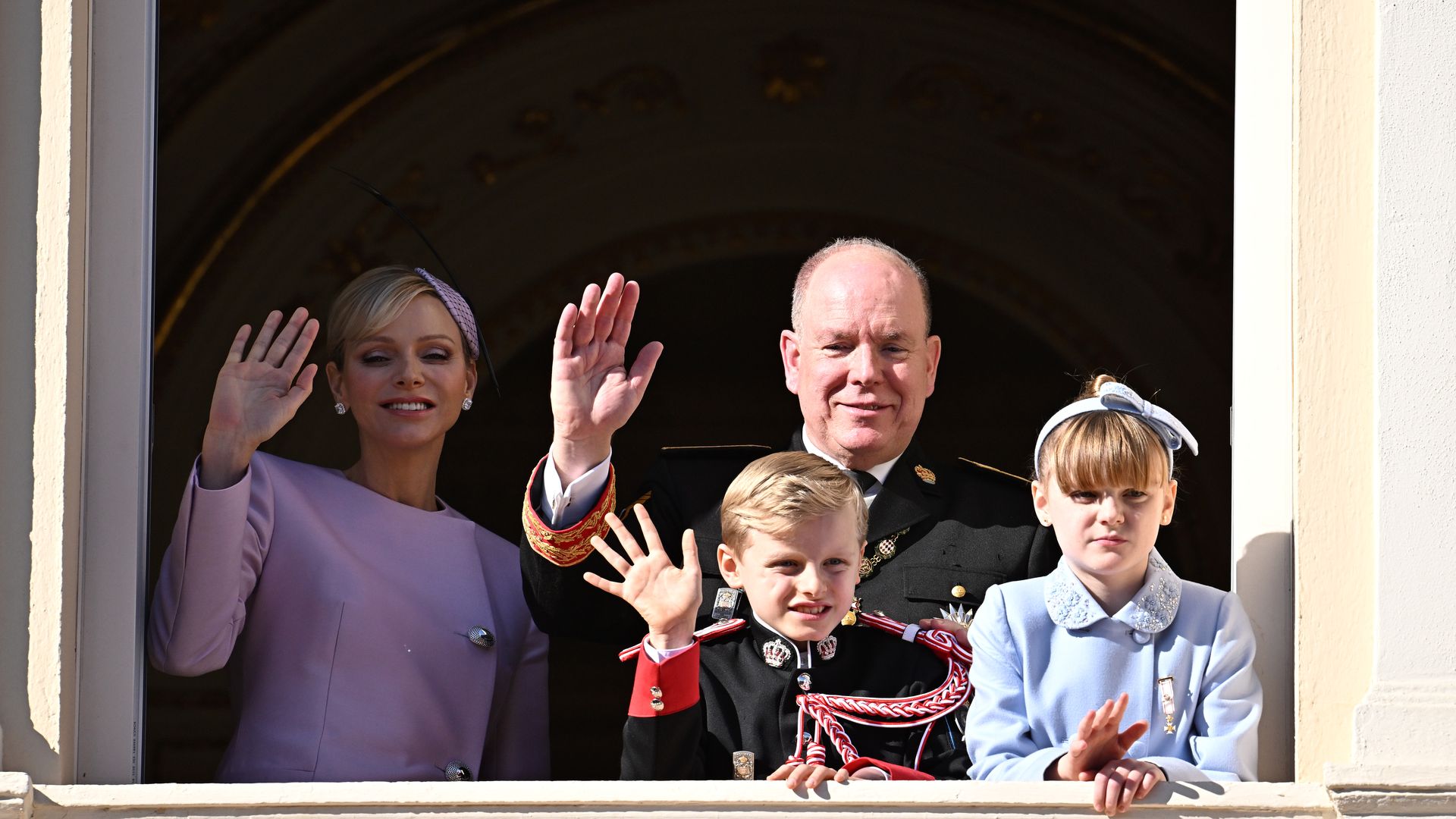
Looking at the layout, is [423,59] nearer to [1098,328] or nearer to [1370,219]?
[1098,328]

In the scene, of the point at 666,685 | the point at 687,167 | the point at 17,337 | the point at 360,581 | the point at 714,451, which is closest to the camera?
the point at 666,685

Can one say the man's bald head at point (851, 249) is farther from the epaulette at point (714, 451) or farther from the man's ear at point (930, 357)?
the epaulette at point (714, 451)

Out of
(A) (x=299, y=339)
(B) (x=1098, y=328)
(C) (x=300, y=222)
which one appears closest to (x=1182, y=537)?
(B) (x=1098, y=328)

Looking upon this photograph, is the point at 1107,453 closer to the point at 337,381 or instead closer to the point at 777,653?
the point at 777,653

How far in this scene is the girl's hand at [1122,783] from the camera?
11.4 ft

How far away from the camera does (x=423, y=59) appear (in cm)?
632

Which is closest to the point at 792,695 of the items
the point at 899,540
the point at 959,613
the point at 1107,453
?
the point at 959,613

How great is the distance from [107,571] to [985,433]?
385cm

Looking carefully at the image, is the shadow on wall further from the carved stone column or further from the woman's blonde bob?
the woman's blonde bob

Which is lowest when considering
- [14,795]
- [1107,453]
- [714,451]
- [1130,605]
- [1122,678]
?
[14,795]

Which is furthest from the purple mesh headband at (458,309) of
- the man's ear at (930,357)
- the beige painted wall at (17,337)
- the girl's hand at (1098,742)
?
the girl's hand at (1098,742)

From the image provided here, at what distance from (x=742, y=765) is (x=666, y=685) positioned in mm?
300

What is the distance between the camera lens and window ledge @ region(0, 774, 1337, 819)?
3.58 meters

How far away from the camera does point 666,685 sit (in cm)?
354
